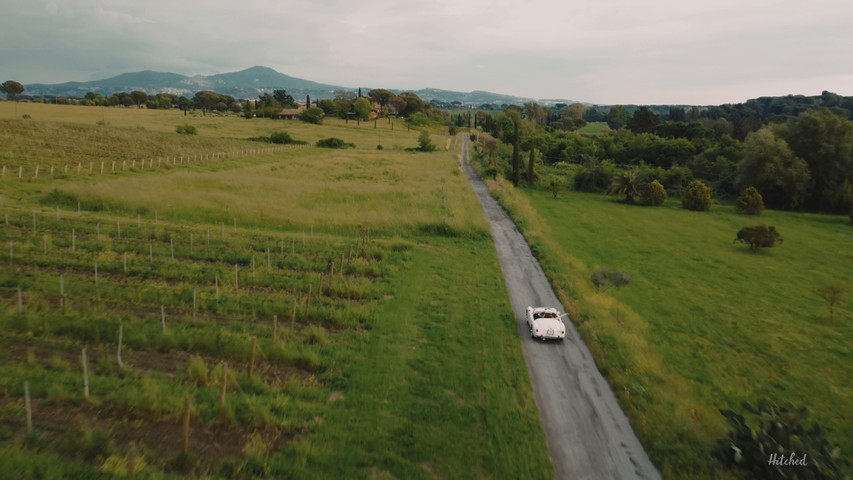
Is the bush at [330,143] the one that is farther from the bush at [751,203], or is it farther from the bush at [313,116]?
the bush at [751,203]

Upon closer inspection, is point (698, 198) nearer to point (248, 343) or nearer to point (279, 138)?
point (248, 343)

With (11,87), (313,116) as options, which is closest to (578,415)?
(313,116)

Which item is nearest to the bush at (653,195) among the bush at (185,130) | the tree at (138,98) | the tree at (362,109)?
the bush at (185,130)

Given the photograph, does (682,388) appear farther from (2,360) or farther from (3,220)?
(3,220)

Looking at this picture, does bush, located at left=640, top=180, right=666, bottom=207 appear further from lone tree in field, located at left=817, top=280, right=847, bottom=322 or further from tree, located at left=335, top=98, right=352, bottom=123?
tree, located at left=335, top=98, right=352, bottom=123

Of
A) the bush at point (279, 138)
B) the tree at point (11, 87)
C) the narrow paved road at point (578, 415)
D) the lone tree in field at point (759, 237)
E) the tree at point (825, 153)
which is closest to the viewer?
the narrow paved road at point (578, 415)

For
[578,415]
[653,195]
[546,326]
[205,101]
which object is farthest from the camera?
[205,101]

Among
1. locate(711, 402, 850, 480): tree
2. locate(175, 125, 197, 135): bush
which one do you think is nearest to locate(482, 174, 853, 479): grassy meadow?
locate(711, 402, 850, 480): tree

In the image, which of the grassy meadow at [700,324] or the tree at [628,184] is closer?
the grassy meadow at [700,324]
